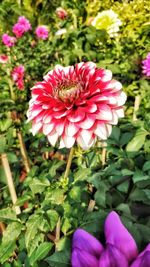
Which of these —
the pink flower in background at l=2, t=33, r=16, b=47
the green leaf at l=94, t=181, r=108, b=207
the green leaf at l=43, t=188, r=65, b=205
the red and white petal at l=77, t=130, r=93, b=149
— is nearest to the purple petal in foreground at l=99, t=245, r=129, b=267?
the red and white petal at l=77, t=130, r=93, b=149

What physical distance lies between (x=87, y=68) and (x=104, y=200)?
0.38m

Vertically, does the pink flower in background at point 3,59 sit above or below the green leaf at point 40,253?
above

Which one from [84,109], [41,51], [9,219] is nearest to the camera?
[84,109]

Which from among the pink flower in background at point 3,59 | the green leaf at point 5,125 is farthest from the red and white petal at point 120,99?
the pink flower in background at point 3,59

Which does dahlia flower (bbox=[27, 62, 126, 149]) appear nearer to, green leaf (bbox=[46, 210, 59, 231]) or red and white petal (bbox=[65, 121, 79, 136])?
red and white petal (bbox=[65, 121, 79, 136])

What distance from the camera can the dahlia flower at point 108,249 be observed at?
0.66 m

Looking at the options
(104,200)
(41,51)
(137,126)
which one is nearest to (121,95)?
(104,200)

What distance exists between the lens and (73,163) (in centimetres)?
198

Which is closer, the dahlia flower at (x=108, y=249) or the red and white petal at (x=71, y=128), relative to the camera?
the dahlia flower at (x=108, y=249)

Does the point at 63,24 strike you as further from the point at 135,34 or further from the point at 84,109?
the point at 84,109

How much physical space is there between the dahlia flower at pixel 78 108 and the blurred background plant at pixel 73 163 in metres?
0.18

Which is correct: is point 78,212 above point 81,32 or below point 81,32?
below

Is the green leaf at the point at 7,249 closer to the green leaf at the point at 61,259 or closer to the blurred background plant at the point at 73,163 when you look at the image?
the blurred background plant at the point at 73,163

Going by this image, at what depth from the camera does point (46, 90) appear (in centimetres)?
100
